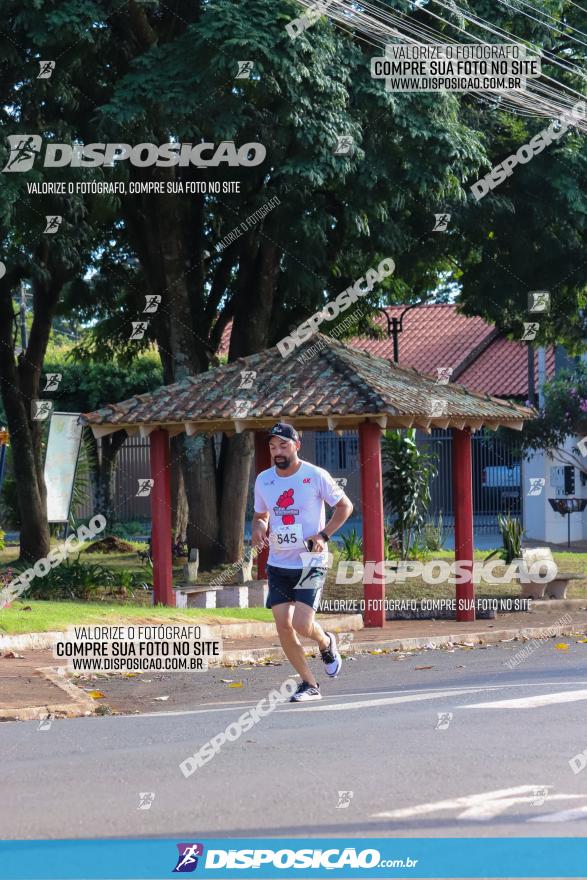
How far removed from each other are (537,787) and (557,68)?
18021mm

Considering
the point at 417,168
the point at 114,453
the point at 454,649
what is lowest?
the point at 454,649

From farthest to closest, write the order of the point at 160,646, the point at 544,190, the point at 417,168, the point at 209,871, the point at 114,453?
the point at 114,453, the point at 544,190, the point at 417,168, the point at 160,646, the point at 209,871

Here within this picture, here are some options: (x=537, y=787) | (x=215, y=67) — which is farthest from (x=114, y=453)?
(x=537, y=787)

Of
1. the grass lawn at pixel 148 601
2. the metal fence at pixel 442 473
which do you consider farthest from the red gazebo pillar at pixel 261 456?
the metal fence at pixel 442 473

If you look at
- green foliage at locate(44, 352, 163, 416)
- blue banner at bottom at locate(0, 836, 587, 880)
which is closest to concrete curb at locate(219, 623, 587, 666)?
blue banner at bottom at locate(0, 836, 587, 880)

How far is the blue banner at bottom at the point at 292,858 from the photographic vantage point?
5645mm

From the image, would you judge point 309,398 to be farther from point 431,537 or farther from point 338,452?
point 338,452

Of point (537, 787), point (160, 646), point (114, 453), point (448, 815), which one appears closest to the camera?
point (448, 815)

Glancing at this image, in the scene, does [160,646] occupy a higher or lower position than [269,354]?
lower

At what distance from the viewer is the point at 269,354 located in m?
20.5

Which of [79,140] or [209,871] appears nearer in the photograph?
A: [209,871]

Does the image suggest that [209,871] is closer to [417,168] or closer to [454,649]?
[454,649]

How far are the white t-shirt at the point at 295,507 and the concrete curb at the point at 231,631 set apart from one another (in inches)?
199

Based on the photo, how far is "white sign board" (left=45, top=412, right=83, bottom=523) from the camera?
74.4 ft
